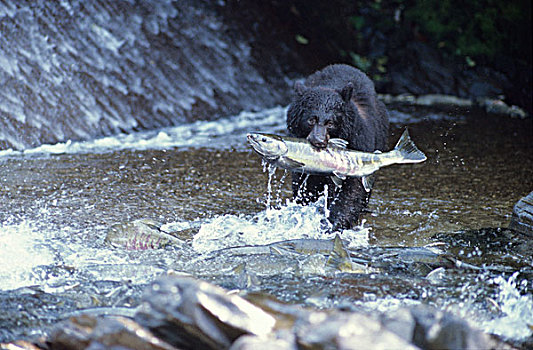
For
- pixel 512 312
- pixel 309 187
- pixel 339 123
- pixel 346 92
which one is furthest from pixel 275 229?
pixel 512 312

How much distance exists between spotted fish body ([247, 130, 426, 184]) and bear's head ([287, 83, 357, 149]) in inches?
7.7

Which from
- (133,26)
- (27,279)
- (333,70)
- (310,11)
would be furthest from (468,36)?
(27,279)

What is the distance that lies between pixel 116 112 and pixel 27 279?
19.1 ft

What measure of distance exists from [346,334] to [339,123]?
108 inches

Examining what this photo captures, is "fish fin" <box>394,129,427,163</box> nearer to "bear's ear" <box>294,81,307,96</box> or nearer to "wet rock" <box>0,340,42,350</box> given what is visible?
"bear's ear" <box>294,81,307,96</box>

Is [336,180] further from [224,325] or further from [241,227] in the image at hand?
[224,325]

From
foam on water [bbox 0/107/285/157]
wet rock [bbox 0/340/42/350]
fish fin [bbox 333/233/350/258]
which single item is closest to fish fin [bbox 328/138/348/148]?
fish fin [bbox 333/233/350/258]

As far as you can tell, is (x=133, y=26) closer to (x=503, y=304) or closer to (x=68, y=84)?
(x=68, y=84)

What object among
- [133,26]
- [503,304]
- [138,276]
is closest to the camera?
[503,304]

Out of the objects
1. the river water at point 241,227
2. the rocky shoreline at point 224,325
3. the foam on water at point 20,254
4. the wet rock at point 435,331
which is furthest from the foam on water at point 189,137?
the wet rock at point 435,331

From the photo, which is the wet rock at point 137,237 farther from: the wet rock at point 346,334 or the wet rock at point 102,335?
the wet rock at point 346,334

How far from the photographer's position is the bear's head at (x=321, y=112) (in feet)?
17.1

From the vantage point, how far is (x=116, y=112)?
1003 cm

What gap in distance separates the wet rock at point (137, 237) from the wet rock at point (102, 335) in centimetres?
181
